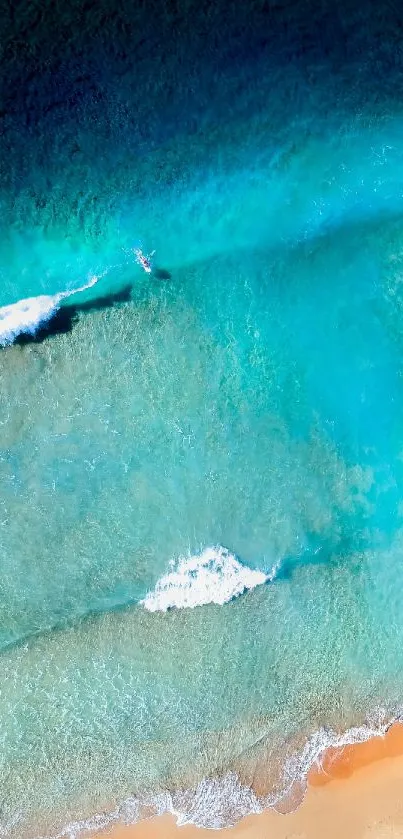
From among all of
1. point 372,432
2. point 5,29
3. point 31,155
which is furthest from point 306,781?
point 5,29

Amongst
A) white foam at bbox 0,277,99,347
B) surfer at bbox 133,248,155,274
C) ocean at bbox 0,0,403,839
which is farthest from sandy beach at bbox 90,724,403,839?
surfer at bbox 133,248,155,274

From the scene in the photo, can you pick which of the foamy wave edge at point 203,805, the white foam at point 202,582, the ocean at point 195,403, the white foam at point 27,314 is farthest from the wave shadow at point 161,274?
the foamy wave edge at point 203,805

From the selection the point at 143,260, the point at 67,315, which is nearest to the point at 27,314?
the point at 67,315

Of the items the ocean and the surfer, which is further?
the surfer

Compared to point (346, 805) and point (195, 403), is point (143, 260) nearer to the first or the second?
point (195, 403)

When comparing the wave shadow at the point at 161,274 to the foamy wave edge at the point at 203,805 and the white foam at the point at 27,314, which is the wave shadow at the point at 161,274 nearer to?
the white foam at the point at 27,314

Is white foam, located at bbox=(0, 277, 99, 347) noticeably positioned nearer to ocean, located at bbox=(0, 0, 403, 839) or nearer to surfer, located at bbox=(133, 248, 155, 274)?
ocean, located at bbox=(0, 0, 403, 839)
